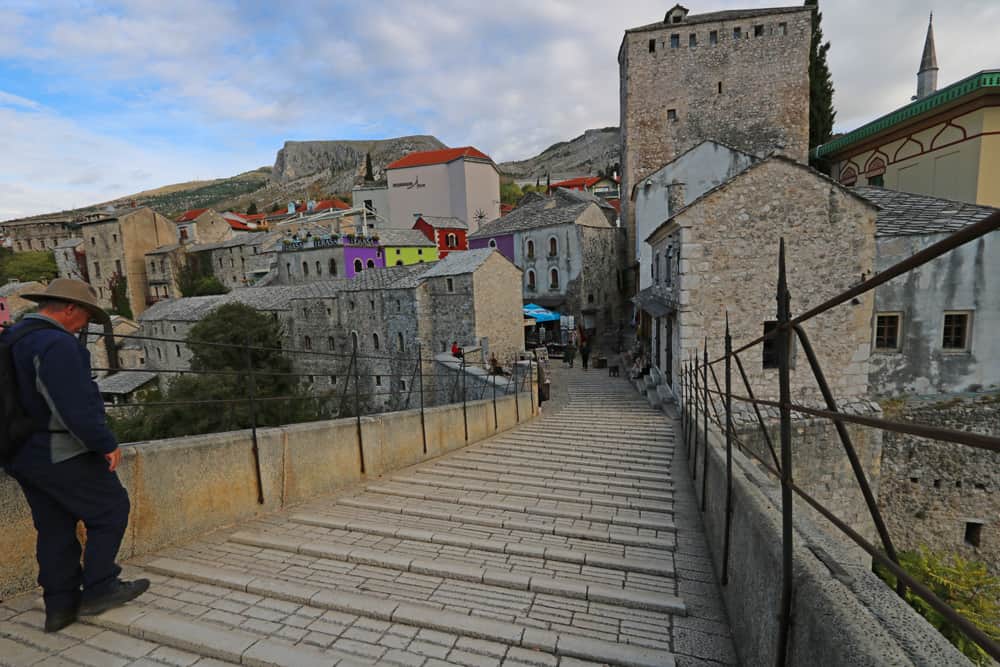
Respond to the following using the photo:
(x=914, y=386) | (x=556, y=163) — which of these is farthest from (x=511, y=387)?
(x=556, y=163)

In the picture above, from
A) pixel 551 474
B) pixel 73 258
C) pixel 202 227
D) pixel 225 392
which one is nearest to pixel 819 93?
pixel 551 474

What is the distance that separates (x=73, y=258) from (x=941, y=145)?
75.0 metres

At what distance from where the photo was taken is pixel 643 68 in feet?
94.2

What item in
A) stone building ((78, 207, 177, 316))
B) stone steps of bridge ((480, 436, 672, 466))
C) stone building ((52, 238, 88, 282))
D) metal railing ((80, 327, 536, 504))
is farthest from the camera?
stone building ((52, 238, 88, 282))

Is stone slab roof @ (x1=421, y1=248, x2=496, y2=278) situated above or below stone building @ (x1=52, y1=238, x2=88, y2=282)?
below

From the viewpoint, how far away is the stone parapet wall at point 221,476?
3.48 metres

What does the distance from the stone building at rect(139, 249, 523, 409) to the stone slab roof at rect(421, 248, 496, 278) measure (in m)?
0.07

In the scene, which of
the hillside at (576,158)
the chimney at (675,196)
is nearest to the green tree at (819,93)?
the chimney at (675,196)

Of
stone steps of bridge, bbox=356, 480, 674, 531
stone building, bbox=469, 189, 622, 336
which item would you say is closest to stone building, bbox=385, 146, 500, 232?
stone building, bbox=469, 189, 622, 336

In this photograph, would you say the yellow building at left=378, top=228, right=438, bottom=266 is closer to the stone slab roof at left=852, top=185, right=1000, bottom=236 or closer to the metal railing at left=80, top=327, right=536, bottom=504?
the metal railing at left=80, top=327, right=536, bottom=504

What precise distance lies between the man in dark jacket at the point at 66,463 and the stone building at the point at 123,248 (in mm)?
59745

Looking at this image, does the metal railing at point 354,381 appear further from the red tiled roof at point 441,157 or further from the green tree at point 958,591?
the red tiled roof at point 441,157

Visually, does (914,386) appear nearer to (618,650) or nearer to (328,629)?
(618,650)

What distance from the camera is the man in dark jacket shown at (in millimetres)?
2865
